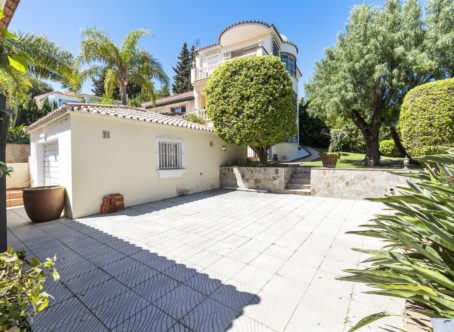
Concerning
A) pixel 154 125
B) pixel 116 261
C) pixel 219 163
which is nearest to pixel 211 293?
pixel 116 261

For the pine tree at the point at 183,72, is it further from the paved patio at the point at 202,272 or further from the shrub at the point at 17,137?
the paved patio at the point at 202,272

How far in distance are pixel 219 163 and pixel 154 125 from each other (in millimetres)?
5161

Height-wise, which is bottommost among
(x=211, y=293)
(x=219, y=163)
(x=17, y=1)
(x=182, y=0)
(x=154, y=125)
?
(x=211, y=293)

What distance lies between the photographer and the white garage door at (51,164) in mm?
8536

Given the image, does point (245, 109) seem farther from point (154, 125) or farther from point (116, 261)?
point (116, 261)

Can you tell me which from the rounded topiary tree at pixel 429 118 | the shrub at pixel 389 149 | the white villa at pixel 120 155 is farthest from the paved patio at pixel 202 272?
the shrub at pixel 389 149

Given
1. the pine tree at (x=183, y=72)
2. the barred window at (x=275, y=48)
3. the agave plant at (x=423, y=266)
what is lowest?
the agave plant at (x=423, y=266)

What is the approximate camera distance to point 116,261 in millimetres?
4172

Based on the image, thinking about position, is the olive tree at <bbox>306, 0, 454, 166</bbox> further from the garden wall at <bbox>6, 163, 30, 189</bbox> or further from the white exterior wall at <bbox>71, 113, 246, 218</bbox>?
the garden wall at <bbox>6, 163, 30, 189</bbox>

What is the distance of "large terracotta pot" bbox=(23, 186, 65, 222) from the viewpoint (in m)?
6.61

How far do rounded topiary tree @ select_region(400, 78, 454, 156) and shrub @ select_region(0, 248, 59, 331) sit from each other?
1200cm

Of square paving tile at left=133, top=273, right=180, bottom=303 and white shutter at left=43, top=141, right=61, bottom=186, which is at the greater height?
white shutter at left=43, top=141, right=61, bottom=186

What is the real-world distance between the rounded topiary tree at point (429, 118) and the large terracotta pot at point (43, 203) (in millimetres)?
14426

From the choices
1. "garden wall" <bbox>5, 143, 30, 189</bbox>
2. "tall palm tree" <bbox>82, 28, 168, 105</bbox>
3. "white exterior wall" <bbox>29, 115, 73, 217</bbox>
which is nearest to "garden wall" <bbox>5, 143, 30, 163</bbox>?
"garden wall" <bbox>5, 143, 30, 189</bbox>
